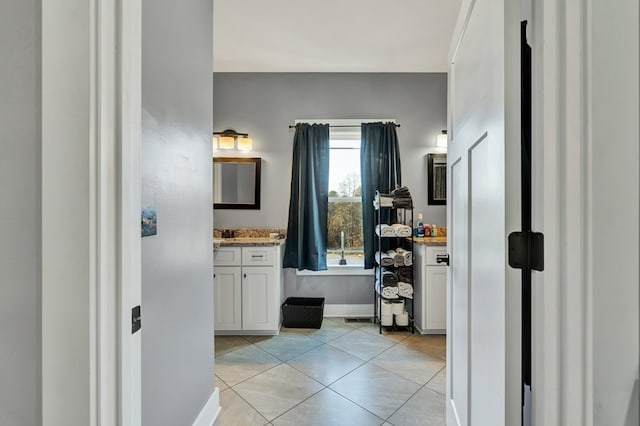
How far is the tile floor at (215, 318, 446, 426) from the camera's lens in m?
1.83

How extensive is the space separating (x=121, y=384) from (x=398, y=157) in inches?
128

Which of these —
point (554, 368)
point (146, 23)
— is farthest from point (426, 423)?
point (146, 23)

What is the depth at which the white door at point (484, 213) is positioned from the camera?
74cm

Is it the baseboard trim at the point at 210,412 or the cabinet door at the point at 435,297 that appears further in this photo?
the cabinet door at the point at 435,297

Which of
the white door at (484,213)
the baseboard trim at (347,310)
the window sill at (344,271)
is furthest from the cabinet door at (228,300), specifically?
the white door at (484,213)

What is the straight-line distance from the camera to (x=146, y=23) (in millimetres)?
1146

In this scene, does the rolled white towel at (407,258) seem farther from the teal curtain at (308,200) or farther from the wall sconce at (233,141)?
the wall sconce at (233,141)

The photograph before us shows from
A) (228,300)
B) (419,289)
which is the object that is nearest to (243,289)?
(228,300)

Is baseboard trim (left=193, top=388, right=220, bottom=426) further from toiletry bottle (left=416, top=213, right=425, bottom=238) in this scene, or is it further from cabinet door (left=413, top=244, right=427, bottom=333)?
toiletry bottle (left=416, top=213, right=425, bottom=238)

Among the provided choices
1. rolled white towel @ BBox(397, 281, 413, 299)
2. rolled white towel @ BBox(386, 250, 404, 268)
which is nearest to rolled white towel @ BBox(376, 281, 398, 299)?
rolled white towel @ BBox(397, 281, 413, 299)

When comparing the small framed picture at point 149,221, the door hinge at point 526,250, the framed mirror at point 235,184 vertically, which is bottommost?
Result: the door hinge at point 526,250

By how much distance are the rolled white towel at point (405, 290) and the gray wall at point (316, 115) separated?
56cm

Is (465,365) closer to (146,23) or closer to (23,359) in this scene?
(23,359)

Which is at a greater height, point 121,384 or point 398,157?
point 398,157
